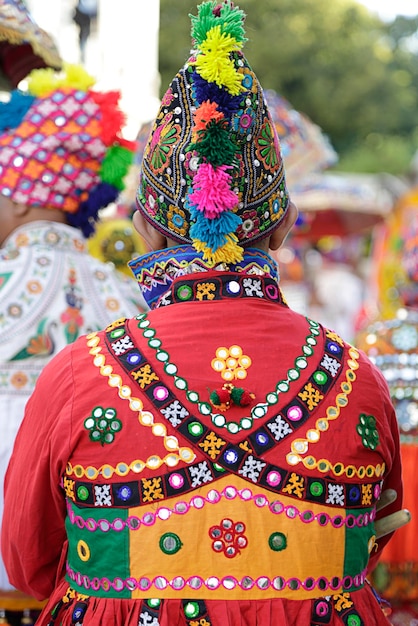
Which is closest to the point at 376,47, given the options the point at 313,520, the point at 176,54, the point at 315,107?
the point at 315,107

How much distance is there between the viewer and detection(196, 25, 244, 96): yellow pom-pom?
181 cm

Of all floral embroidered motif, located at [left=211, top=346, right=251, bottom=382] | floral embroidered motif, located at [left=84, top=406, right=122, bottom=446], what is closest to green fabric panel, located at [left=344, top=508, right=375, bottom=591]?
floral embroidered motif, located at [left=211, top=346, right=251, bottom=382]

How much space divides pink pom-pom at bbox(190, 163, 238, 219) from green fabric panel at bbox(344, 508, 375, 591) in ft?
2.10

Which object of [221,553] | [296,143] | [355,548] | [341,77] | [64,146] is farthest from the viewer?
[341,77]

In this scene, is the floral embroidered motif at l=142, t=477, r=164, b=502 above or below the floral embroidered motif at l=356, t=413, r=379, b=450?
below

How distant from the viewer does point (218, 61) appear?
71.2 inches

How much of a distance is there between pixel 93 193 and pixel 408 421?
170cm

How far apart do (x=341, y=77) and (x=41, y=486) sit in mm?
33051

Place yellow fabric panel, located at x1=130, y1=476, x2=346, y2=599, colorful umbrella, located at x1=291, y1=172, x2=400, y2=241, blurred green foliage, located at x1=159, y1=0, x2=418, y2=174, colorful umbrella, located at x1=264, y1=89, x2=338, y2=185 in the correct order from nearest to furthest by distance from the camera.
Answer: yellow fabric panel, located at x1=130, y1=476, x2=346, y2=599, colorful umbrella, located at x1=264, y1=89, x2=338, y2=185, colorful umbrella, located at x1=291, y1=172, x2=400, y2=241, blurred green foliage, located at x1=159, y1=0, x2=418, y2=174

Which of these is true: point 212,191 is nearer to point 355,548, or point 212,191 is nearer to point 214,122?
point 214,122

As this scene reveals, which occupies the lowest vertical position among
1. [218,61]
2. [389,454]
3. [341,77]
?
[389,454]

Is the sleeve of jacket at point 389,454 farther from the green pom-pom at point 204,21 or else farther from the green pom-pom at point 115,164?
the green pom-pom at point 115,164

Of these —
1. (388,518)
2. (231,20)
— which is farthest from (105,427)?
(231,20)

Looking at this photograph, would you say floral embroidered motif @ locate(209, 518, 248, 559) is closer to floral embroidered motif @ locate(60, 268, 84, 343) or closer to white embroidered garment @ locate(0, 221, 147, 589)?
white embroidered garment @ locate(0, 221, 147, 589)
